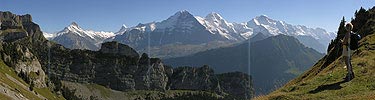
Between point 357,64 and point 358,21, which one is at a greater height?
point 358,21

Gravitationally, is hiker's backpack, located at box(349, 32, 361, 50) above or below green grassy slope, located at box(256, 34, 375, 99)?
above

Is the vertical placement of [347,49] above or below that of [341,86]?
above

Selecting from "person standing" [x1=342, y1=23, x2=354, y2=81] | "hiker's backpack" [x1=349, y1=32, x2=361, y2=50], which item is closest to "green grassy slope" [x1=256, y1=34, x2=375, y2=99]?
"person standing" [x1=342, y1=23, x2=354, y2=81]

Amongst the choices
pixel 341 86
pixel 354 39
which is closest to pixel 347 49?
pixel 354 39

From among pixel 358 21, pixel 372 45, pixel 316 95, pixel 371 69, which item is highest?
pixel 358 21

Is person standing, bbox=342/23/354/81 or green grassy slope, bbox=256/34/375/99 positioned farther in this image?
person standing, bbox=342/23/354/81

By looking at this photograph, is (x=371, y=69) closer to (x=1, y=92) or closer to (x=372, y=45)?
(x=372, y=45)

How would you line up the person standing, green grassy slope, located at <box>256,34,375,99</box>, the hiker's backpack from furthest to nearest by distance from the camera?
the hiker's backpack → the person standing → green grassy slope, located at <box>256,34,375,99</box>

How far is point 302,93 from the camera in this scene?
30703 mm

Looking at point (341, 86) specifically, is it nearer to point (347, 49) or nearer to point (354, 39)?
point (347, 49)

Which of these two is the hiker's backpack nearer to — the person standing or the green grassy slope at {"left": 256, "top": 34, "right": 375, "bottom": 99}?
the person standing

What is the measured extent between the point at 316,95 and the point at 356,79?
163 inches

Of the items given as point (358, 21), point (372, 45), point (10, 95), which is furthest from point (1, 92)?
point (372, 45)

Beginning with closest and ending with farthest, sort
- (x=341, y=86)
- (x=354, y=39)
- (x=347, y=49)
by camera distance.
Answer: (x=354, y=39), (x=341, y=86), (x=347, y=49)
